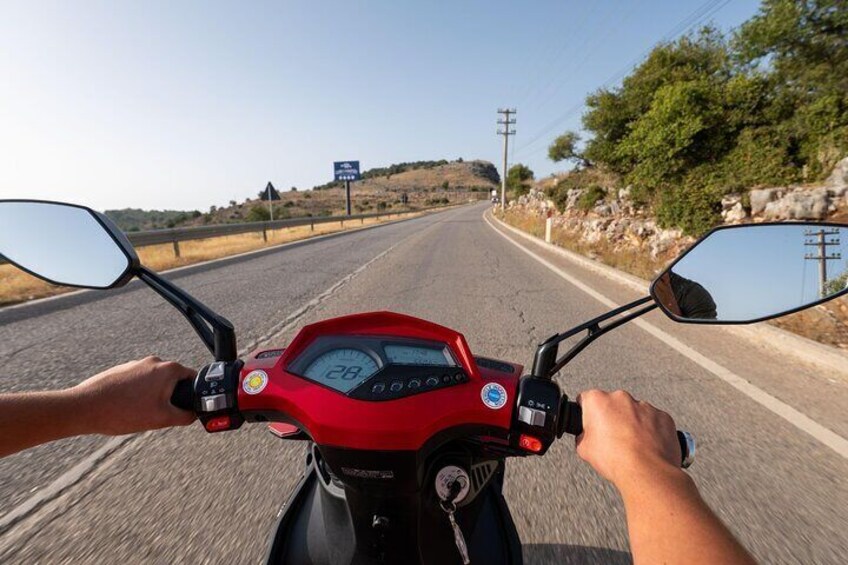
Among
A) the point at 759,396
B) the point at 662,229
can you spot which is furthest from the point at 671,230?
the point at 759,396

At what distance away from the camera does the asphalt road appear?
7.02ft

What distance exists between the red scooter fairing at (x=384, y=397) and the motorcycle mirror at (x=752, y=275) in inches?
21.2

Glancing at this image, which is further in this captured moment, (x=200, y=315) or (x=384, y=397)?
(x=200, y=315)

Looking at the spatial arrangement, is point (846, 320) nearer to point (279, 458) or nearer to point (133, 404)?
point (279, 458)

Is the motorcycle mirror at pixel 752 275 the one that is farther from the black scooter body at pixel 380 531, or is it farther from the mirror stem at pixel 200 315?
the mirror stem at pixel 200 315

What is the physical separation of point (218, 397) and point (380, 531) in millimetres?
549

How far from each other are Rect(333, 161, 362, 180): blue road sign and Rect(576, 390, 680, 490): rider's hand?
57.0 metres

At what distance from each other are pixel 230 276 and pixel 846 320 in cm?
1070

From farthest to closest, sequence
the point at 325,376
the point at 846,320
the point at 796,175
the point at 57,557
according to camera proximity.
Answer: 1. the point at 796,175
2. the point at 846,320
3. the point at 57,557
4. the point at 325,376

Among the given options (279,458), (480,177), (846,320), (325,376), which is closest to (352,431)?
(325,376)

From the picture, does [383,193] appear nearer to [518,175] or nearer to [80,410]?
[518,175]

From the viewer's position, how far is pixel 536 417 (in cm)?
113

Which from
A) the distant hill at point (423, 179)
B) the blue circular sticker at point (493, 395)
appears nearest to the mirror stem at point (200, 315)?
the blue circular sticker at point (493, 395)

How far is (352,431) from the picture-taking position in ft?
3.37
